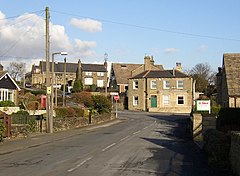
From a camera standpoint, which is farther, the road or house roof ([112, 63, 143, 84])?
house roof ([112, 63, 143, 84])

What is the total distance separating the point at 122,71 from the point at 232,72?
6058 cm

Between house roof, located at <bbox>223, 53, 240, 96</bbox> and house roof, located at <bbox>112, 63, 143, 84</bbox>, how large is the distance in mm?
54909

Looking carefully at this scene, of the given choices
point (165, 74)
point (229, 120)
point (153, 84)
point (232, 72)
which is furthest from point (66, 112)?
point (165, 74)

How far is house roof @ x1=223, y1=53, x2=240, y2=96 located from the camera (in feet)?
120

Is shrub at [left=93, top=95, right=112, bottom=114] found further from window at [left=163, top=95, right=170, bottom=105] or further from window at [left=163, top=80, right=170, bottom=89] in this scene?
window at [left=163, top=80, right=170, bottom=89]

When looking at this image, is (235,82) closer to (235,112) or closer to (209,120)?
(235,112)

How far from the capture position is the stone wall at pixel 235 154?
11.1m

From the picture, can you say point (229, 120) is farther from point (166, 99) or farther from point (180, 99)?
point (166, 99)

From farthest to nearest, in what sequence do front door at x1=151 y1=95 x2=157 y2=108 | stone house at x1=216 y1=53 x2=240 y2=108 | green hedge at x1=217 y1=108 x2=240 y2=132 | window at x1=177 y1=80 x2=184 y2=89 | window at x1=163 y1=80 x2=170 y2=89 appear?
front door at x1=151 y1=95 x2=157 y2=108 < window at x1=163 y1=80 x2=170 y2=89 < window at x1=177 y1=80 x2=184 y2=89 < stone house at x1=216 y1=53 x2=240 y2=108 < green hedge at x1=217 y1=108 x2=240 y2=132

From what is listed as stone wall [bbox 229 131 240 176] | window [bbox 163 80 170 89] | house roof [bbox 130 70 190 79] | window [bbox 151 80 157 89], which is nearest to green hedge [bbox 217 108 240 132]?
stone wall [bbox 229 131 240 176]

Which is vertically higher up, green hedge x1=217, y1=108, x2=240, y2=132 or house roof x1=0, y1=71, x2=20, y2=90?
house roof x1=0, y1=71, x2=20, y2=90

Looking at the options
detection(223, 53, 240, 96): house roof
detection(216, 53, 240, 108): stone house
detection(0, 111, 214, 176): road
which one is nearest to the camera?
detection(0, 111, 214, 176): road

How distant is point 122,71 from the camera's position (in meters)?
97.9

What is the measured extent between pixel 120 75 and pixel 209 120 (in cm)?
7454
